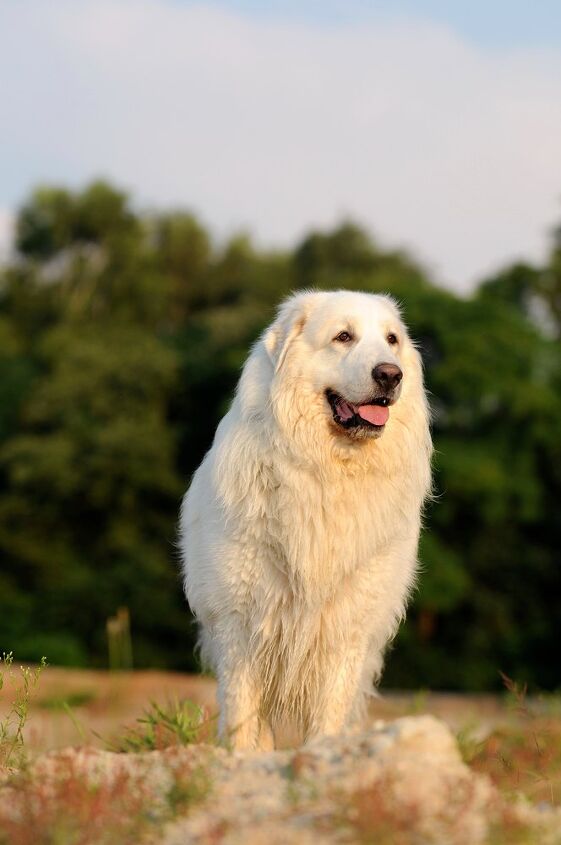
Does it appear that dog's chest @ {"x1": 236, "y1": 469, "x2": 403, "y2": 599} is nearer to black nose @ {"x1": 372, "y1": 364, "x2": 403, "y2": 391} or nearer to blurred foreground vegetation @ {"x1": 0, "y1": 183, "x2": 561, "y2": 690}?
black nose @ {"x1": 372, "y1": 364, "x2": 403, "y2": 391}

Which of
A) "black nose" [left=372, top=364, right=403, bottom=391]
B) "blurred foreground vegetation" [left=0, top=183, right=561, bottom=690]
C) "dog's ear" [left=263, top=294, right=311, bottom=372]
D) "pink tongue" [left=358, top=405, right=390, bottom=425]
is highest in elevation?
"dog's ear" [left=263, top=294, right=311, bottom=372]

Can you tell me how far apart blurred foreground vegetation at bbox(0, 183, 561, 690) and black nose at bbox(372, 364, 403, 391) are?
21617 millimetres

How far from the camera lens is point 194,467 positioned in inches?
1345

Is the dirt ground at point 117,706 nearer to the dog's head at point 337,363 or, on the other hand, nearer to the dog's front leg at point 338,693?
the dog's front leg at point 338,693

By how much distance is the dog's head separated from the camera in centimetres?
581

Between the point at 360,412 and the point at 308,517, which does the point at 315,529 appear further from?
the point at 360,412

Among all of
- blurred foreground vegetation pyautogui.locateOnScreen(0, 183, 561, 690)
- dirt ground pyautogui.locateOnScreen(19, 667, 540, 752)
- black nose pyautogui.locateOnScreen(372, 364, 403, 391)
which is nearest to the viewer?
black nose pyautogui.locateOnScreen(372, 364, 403, 391)

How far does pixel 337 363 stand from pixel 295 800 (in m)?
2.47

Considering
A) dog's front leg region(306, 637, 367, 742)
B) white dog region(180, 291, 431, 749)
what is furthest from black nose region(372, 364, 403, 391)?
dog's front leg region(306, 637, 367, 742)

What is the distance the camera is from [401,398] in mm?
6027

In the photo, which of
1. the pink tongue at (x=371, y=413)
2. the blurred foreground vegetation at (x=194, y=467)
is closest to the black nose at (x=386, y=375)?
the pink tongue at (x=371, y=413)

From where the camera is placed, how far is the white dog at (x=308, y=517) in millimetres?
5820

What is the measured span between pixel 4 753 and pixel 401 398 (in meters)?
2.44

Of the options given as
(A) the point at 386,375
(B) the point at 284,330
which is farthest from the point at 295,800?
(B) the point at 284,330
